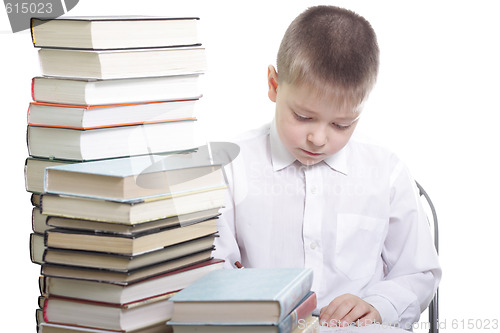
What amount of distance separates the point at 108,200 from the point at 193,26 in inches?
25.2

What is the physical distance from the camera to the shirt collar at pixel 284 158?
2.09 m

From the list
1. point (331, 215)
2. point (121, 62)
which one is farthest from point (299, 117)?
point (121, 62)

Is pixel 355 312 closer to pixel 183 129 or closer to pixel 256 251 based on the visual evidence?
pixel 256 251

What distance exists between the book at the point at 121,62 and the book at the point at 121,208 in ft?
1.24

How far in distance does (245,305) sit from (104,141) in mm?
634

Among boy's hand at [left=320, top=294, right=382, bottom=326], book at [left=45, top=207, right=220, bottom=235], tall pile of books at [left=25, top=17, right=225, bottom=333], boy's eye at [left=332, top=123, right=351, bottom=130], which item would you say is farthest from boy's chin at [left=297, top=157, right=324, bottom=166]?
book at [left=45, top=207, right=220, bottom=235]

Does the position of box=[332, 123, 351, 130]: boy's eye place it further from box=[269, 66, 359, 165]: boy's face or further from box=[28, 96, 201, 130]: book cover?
box=[28, 96, 201, 130]: book cover

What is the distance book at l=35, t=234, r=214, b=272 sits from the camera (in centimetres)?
144

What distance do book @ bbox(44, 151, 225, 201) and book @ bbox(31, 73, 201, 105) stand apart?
21 centimetres

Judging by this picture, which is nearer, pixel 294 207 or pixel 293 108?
pixel 293 108

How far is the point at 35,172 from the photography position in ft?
5.90

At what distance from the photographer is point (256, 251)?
2.07m

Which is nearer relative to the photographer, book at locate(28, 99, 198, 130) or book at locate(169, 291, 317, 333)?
book at locate(169, 291, 317, 333)

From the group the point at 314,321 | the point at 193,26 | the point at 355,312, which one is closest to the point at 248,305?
the point at 314,321
